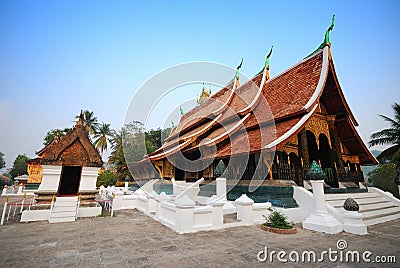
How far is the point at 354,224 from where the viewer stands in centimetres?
500

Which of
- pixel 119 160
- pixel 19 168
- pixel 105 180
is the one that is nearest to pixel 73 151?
pixel 105 180

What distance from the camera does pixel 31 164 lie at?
2131 cm

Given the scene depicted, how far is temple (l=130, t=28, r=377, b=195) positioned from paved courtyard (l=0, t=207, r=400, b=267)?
8.40 feet

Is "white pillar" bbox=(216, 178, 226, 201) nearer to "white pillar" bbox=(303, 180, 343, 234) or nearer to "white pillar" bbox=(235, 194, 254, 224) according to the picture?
"white pillar" bbox=(235, 194, 254, 224)

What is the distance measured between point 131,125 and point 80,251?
29.9m

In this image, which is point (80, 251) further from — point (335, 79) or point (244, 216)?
point (335, 79)

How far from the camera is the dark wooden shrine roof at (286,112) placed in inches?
305

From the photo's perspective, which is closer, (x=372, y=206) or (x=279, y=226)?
(x=279, y=226)

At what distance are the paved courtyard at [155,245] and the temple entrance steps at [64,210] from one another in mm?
336

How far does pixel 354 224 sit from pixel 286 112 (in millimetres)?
4691

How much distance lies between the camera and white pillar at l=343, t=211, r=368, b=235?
4863 millimetres

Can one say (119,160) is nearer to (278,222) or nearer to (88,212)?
(88,212)

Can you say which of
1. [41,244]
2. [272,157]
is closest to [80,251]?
[41,244]

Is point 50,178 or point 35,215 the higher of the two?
point 50,178
